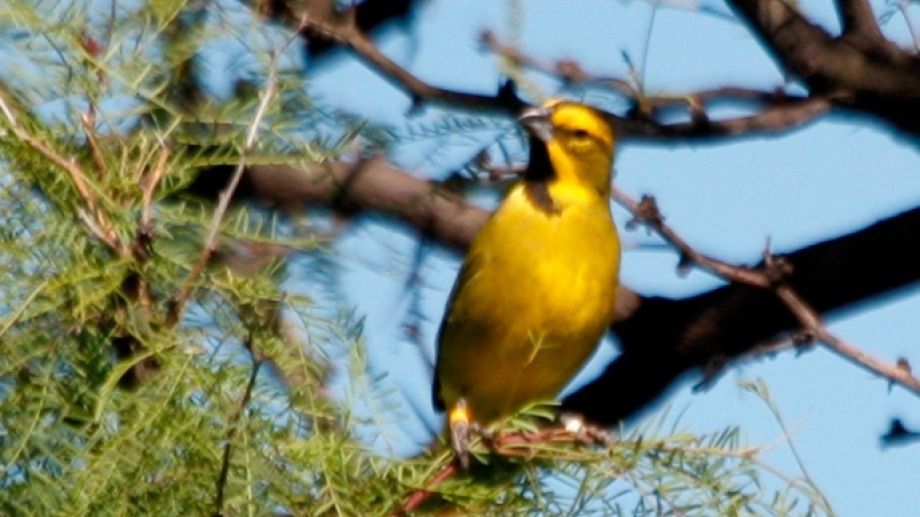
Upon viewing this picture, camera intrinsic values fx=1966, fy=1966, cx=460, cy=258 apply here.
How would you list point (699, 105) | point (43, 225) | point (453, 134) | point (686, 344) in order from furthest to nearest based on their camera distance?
point (686, 344) → point (699, 105) → point (453, 134) → point (43, 225)

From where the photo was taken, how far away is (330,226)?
Answer: 330 cm

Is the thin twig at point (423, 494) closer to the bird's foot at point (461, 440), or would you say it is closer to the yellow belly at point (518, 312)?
the bird's foot at point (461, 440)

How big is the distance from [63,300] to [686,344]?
1.81m

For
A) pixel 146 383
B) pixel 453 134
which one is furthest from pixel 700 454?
pixel 453 134

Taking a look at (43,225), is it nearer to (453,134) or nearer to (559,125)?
(453,134)

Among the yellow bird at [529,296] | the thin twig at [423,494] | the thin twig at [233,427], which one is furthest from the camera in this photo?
the yellow bird at [529,296]

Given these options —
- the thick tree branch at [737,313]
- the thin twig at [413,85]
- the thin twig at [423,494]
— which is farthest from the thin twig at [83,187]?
the thick tree branch at [737,313]

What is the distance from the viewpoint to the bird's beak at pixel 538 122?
3.73 metres

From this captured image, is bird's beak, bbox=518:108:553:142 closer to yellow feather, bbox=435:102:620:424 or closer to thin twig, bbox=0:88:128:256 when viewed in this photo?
yellow feather, bbox=435:102:620:424

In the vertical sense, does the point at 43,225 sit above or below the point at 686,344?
above

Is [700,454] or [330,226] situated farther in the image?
[330,226]

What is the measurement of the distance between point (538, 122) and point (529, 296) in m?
0.36

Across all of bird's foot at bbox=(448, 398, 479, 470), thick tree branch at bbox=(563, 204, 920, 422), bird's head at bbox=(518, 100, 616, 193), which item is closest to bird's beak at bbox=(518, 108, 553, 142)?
bird's head at bbox=(518, 100, 616, 193)

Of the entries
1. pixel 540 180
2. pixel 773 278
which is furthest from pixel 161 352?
pixel 540 180
